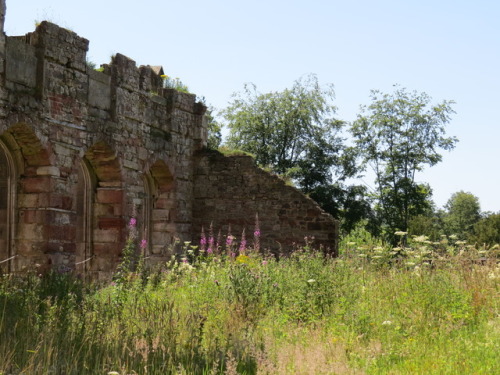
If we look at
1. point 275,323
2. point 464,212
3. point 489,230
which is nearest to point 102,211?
point 275,323

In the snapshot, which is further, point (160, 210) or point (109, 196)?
point (160, 210)

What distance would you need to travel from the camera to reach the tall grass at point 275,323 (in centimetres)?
604

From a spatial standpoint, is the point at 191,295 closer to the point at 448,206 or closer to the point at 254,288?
the point at 254,288

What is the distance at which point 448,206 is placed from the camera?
73.2m

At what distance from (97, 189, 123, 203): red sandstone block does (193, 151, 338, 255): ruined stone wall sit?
2.50 m

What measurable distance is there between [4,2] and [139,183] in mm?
4472

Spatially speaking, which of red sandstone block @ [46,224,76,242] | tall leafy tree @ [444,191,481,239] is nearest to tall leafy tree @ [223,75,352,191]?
red sandstone block @ [46,224,76,242]

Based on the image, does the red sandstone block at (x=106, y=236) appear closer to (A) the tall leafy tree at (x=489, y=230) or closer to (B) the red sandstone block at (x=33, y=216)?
(B) the red sandstone block at (x=33, y=216)

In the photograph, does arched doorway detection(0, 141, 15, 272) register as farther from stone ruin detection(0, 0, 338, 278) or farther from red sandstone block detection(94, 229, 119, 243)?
red sandstone block detection(94, 229, 119, 243)

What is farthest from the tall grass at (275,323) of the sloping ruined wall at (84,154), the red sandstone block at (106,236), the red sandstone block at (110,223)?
the red sandstone block at (110,223)

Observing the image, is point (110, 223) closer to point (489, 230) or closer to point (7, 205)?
point (7, 205)

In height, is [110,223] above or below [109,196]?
below

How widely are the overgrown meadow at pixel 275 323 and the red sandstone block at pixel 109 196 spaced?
109 inches

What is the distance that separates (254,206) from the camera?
15.7 m
